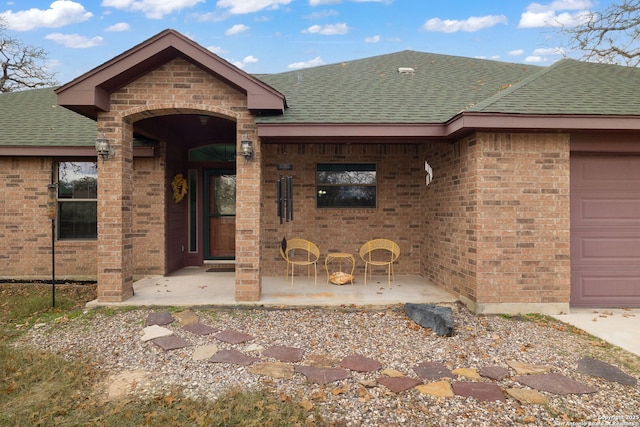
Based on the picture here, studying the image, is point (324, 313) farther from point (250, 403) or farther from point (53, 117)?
point (53, 117)

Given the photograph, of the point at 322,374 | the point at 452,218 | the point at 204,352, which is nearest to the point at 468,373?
the point at 322,374

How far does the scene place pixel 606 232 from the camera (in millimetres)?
5617

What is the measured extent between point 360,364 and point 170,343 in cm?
218

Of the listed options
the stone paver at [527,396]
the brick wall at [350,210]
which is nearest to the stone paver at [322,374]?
the stone paver at [527,396]

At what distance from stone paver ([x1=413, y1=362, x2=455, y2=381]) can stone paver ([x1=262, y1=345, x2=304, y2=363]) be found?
120 cm

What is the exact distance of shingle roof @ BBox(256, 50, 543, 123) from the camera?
6016 mm

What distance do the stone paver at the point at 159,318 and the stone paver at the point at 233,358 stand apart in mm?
1281

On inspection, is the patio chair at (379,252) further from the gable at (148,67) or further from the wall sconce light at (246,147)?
the gable at (148,67)

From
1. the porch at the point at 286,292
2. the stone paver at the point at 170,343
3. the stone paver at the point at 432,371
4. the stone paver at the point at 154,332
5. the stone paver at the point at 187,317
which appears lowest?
the stone paver at the point at 432,371

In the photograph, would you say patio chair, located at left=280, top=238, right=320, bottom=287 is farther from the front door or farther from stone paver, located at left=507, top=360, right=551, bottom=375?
stone paver, located at left=507, top=360, right=551, bottom=375

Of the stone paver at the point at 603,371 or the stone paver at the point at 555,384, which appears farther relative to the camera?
the stone paver at the point at 603,371

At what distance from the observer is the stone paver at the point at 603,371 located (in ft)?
10.9

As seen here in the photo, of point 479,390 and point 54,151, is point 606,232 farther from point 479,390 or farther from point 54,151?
point 54,151

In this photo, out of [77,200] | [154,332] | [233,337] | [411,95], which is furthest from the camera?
[77,200]
